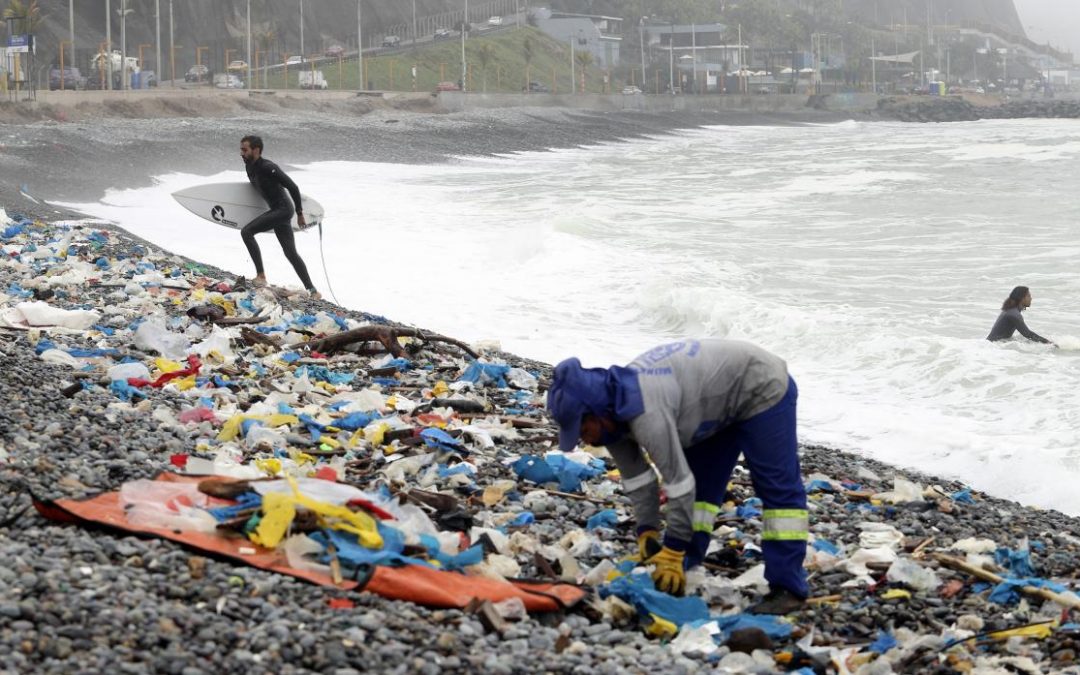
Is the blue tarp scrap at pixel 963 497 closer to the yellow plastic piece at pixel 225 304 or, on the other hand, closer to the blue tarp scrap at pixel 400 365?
the blue tarp scrap at pixel 400 365

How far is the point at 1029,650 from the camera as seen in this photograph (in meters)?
5.03

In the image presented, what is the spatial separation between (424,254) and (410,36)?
95569 millimetres

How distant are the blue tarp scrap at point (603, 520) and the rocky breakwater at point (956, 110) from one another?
128 metres

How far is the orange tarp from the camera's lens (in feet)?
15.7

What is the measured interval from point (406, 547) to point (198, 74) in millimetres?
76982

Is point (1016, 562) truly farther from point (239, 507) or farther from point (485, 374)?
point (485, 374)

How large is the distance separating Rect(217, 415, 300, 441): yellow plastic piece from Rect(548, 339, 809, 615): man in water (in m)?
2.72

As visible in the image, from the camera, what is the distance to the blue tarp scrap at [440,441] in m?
7.30

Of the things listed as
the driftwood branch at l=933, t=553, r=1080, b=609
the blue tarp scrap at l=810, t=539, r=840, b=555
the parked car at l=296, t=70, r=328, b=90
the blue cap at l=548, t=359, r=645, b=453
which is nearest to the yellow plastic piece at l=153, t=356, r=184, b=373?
the blue cap at l=548, t=359, r=645, b=453

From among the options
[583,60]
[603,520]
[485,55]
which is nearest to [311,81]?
[485,55]

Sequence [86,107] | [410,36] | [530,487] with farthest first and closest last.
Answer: [410,36]
[86,107]
[530,487]

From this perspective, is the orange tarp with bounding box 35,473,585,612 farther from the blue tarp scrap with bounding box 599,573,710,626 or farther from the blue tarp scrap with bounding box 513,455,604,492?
the blue tarp scrap with bounding box 513,455,604,492

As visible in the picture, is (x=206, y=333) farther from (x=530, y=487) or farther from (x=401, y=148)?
(x=401, y=148)

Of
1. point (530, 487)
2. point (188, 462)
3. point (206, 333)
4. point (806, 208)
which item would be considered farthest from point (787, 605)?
point (806, 208)
